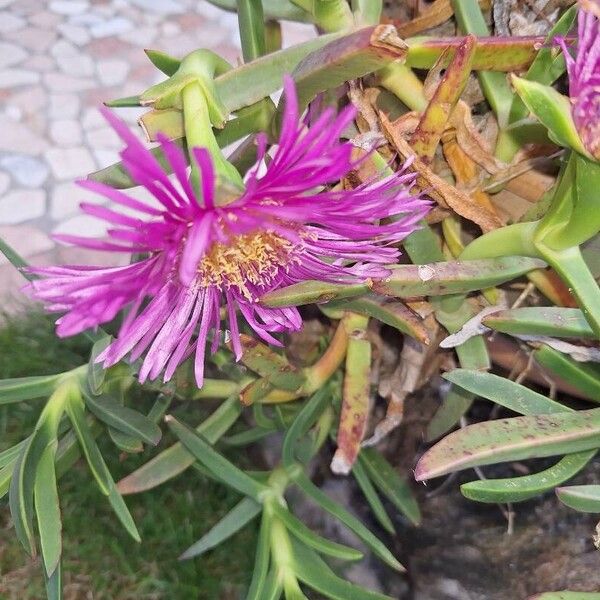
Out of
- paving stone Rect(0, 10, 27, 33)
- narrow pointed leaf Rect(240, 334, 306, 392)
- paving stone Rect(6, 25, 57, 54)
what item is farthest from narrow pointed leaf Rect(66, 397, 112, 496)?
paving stone Rect(0, 10, 27, 33)

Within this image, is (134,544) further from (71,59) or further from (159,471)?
(71,59)

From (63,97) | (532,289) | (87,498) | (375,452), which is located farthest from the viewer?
(63,97)

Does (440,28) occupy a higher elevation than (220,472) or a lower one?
higher

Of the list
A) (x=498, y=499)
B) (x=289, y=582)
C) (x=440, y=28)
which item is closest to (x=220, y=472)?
(x=289, y=582)

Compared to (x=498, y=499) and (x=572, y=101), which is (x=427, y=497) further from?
(x=572, y=101)

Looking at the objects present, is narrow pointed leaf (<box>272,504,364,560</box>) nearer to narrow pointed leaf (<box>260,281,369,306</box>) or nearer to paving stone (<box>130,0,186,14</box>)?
narrow pointed leaf (<box>260,281,369,306</box>)

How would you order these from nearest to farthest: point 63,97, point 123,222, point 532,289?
point 123,222 < point 532,289 < point 63,97
